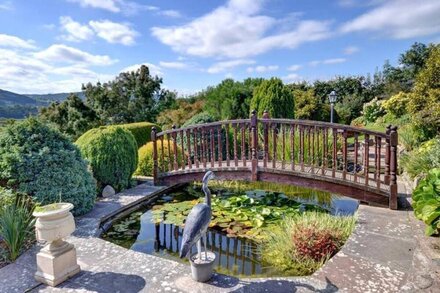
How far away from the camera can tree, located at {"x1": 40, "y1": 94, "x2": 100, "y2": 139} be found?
12.3 m

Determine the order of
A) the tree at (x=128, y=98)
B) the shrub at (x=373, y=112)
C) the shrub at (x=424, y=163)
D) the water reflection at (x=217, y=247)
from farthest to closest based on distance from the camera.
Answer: the shrub at (x=373, y=112) → the tree at (x=128, y=98) → the shrub at (x=424, y=163) → the water reflection at (x=217, y=247)

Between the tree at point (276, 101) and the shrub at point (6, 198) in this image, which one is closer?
the shrub at point (6, 198)

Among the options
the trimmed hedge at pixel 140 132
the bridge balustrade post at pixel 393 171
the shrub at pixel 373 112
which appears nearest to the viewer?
the bridge balustrade post at pixel 393 171

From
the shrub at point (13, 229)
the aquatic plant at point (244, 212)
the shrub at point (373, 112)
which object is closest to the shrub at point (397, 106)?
the shrub at point (373, 112)

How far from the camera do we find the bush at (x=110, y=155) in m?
5.03

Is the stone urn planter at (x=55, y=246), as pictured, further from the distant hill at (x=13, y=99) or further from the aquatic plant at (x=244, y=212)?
the distant hill at (x=13, y=99)

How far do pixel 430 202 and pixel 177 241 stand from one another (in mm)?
2762

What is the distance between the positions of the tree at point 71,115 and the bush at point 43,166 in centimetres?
889

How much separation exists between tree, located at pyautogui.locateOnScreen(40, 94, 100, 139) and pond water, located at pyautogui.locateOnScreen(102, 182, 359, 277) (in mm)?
8916

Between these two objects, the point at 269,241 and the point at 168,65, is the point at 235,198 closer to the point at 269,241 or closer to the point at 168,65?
the point at 269,241

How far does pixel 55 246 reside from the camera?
7.98ft

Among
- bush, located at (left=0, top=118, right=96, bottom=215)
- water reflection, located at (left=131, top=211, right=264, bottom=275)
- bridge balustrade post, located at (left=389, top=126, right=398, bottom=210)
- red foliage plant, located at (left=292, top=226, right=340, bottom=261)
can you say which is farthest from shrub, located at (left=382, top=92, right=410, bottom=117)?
bush, located at (left=0, top=118, right=96, bottom=215)

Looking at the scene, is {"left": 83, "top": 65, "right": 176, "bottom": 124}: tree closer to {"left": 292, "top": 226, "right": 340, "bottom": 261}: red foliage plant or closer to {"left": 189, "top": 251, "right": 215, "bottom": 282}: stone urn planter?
{"left": 292, "top": 226, "right": 340, "bottom": 261}: red foliage plant

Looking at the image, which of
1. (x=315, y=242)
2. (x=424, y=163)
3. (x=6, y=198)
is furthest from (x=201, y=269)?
(x=424, y=163)
